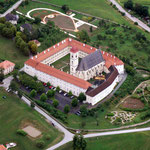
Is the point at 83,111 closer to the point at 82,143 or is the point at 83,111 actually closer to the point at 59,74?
the point at 59,74

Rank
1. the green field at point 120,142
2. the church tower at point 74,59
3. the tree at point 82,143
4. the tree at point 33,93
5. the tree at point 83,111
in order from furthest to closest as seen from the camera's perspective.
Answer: the church tower at point 74,59 → the tree at point 33,93 → the tree at point 83,111 → the green field at point 120,142 → the tree at point 82,143

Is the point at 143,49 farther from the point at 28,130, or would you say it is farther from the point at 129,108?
the point at 28,130

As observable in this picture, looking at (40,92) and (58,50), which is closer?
(40,92)

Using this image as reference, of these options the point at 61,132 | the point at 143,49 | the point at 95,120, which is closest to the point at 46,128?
the point at 61,132

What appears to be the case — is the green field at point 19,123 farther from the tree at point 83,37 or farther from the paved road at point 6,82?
the tree at point 83,37

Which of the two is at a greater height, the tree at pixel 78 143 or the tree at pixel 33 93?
the tree at pixel 78 143

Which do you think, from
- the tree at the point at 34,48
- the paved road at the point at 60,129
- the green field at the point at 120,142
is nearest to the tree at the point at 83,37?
the tree at the point at 34,48
